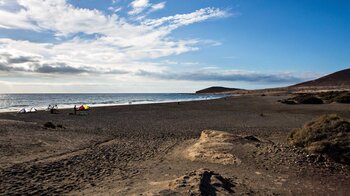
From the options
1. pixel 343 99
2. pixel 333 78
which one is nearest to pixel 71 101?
pixel 343 99

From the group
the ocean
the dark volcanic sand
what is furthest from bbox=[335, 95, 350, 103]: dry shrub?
the ocean

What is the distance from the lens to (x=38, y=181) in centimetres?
799

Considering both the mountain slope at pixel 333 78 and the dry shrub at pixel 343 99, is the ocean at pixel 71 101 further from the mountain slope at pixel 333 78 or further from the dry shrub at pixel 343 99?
the mountain slope at pixel 333 78

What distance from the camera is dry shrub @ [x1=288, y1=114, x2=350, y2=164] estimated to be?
10117 mm

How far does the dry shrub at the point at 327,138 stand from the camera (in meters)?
10.1

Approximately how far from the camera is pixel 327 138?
35.9 feet

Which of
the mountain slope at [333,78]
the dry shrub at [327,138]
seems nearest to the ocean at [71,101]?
the dry shrub at [327,138]

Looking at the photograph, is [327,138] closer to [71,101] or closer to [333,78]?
[71,101]

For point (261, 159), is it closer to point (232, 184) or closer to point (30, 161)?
point (232, 184)

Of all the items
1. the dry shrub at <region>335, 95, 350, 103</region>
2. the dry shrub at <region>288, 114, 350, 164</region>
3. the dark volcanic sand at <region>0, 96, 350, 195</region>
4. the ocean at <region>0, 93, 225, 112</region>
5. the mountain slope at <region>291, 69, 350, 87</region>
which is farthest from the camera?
the mountain slope at <region>291, 69, 350, 87</region>

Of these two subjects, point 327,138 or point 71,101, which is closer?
point 327,138

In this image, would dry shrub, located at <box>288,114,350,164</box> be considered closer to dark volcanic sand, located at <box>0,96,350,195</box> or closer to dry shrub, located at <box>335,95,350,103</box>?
dark volcanic sand, located at <box>0,96,350,195</box>

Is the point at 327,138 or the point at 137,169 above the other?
the point at 327,138

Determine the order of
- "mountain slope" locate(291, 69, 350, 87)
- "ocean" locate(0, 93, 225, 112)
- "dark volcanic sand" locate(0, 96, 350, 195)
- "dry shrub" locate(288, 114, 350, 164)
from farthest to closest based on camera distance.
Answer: "mountain slope" locate(291, 69, 350, 87), "ocean" locate(0, 93, 225, 112), "dry shrub" locate(288, 114, 350, 164), "dark volcanic sand" locate(0, 96, 350, 195)
